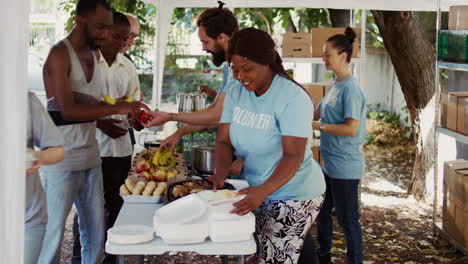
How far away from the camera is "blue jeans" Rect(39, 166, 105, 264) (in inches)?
125

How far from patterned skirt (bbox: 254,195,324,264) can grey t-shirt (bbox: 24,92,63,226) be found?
101 centimetres

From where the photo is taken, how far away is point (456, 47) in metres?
5.22

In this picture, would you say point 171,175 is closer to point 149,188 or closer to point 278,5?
point 149,188

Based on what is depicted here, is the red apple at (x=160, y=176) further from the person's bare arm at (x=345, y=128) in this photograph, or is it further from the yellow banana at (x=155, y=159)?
the person's bare arm at (x=345, y=128)

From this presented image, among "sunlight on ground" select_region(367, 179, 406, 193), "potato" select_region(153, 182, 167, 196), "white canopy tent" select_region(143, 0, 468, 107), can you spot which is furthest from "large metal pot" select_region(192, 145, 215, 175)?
"sunlight on ground" select_region(367, 179, 406, 193)

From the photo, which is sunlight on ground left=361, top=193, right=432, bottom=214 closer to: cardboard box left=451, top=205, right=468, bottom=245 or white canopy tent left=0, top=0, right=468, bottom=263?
cardboard box left=451, top=205, right=468, bottom=245

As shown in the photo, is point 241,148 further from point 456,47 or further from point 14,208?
point 456,47

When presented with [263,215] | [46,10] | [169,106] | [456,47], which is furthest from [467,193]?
[169,106]

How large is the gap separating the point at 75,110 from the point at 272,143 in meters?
1.07

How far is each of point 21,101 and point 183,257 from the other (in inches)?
136

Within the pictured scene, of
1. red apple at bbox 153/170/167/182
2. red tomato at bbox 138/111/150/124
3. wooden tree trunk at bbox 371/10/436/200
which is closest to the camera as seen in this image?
red apple at bbox 153/170/167/182

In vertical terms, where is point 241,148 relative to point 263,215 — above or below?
above

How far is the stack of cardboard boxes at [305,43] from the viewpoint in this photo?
6188 millimetres

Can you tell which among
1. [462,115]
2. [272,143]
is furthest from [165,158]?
[462,115]
